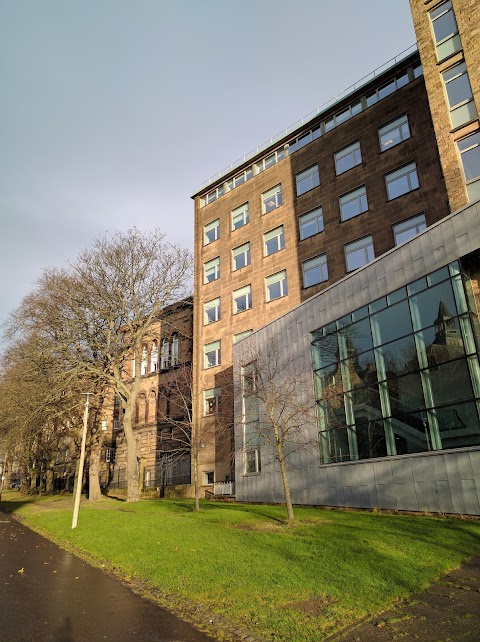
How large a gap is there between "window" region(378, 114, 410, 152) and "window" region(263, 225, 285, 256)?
9.06 meters

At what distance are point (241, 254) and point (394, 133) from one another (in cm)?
1423

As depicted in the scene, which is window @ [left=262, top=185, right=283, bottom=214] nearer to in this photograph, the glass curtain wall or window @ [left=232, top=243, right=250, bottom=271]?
window @ [left=232, top=243, right=250, bottom=271]

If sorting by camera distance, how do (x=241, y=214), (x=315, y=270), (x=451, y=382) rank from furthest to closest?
(x=241, y=214)
(x=315, y=270)
(x=451, y=382)

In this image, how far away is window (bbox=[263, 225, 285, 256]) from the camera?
35094mm

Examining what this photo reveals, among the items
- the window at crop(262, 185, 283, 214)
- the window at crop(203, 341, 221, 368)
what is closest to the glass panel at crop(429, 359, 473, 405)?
the window at crop(203, 341, 221, 368)

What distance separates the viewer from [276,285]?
3450 cm

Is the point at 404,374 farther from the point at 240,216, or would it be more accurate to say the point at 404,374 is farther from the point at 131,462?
the point at 240,216

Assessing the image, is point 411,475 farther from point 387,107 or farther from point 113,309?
point 387,107

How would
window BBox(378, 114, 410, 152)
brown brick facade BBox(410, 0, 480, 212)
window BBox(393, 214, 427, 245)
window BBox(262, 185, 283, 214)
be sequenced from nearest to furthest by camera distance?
brown brick facade BBox(410, 0, 480, 212), window BBox(393, 214, 427, 245), window BBox(378, 114, 410, 152), window BBox(262, 185, 283, 214)

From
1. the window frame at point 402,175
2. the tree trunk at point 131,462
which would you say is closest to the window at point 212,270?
the tree trunk at point 131,462

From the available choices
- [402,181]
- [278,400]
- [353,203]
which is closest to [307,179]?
[353,203]

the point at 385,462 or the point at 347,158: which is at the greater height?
the point at 347,158

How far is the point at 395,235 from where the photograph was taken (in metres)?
28.0

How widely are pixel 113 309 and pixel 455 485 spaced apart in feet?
74.5
